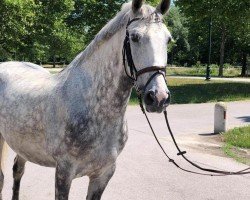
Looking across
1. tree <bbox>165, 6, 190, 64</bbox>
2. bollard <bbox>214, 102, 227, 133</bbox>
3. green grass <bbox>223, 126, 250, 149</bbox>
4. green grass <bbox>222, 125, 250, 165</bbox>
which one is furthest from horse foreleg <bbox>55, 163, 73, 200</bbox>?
tree <bbox>165, 6, 190, 64</bbox>

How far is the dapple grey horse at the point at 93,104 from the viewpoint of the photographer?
322cm

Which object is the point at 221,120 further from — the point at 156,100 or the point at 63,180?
the point at 156,100

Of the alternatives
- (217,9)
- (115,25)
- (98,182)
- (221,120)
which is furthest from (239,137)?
(217,9)

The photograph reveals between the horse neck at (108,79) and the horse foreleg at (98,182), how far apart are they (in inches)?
28.5

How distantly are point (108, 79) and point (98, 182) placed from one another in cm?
114

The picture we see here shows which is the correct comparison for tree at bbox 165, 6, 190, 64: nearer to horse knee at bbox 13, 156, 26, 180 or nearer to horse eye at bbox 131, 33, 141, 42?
horse knee at bbox 13, 156, 26, 180

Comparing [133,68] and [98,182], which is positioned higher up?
[133,68]

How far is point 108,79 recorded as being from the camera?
12.1 feet

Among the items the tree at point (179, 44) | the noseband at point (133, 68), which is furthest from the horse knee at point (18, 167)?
the tree at point (179, 44)

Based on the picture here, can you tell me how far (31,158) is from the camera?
441cm

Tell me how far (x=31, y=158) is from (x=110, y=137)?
43.3 inches

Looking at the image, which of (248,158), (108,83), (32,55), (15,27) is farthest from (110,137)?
(32,55)

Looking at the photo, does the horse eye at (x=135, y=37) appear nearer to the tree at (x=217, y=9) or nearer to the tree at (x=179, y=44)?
the tree at (x=217, y=9)

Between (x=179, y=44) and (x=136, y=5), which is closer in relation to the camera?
(x=136, y=5)
